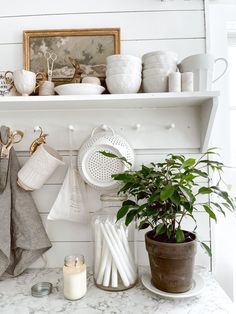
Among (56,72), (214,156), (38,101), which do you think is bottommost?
(214,156)

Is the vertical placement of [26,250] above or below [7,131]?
below

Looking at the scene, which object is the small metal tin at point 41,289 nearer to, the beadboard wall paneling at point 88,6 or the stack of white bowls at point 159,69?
the stack of white bowls at point 159,69

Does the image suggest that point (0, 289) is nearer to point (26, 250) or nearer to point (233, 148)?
point (26, 250)

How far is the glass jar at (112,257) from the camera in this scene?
90 cm

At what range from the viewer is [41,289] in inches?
35.0

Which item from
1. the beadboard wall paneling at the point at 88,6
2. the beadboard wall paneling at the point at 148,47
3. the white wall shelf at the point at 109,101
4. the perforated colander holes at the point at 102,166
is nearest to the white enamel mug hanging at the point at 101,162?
the perforated colander holes at the point at 102,166

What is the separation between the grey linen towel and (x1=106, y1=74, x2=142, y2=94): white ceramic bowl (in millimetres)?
455

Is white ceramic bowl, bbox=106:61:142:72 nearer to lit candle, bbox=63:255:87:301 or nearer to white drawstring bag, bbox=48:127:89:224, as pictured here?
white drawstring bag, bbox=48:127:89:224

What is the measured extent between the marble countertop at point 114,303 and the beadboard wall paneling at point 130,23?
96 centimetres

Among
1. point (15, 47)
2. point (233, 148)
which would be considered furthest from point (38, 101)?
point (233, 148)

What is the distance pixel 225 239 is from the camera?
3.70 feet

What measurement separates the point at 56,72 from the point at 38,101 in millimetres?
214

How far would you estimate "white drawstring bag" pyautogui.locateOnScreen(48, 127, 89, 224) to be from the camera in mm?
1033

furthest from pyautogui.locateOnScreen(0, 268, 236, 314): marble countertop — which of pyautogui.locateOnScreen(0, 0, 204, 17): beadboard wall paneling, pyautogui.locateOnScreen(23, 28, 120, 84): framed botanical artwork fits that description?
pyautogui.locateOnScreen(0, 0, 204, 17): beadboard wall paneling
